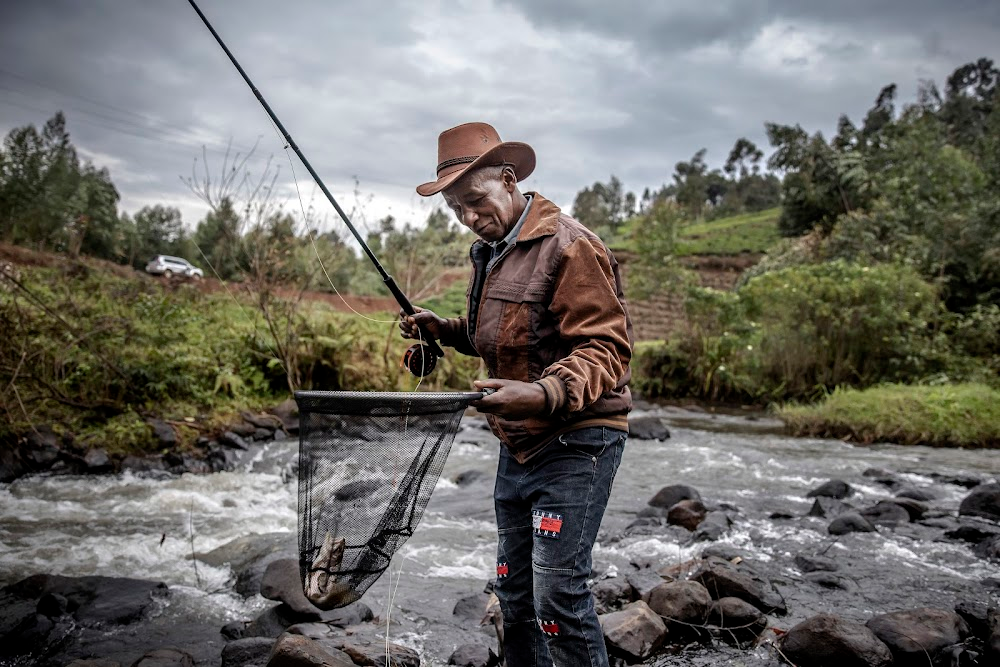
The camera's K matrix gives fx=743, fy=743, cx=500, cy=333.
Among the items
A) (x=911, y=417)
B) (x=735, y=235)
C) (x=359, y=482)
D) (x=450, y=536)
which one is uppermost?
(x=735, y=235)

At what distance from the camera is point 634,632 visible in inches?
151

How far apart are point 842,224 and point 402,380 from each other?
60.9 ft

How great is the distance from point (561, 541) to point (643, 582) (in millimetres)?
2703

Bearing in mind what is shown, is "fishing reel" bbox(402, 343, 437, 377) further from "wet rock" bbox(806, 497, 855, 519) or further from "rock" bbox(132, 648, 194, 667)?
"wet rock" bbox(806, 497, 855, 519)

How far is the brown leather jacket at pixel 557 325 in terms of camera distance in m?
2.28

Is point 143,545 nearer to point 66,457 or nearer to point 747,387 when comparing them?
point 66,457

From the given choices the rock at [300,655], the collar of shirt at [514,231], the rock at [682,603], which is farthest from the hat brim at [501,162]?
the rock at [682,603]

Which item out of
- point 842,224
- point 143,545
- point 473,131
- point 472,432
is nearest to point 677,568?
point 473,131

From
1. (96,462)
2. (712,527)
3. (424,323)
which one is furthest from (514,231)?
(96,462)

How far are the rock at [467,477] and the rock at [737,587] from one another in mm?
4332

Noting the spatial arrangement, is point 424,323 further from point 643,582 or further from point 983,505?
point 983,505

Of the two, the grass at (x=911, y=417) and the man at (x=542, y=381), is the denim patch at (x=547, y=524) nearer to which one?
the man at (x=542, y=381)

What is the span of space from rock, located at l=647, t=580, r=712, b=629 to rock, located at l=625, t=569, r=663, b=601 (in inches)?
5.3

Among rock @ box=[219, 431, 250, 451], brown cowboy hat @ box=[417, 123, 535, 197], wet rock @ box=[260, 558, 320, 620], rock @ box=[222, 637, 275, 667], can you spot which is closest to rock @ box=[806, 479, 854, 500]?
wet rock @ box=[260, 558, 320, 620]
